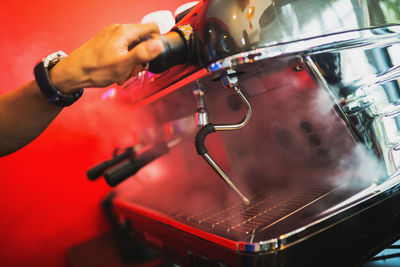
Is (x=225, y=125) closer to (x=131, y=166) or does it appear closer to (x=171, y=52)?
(x=171, y=52)

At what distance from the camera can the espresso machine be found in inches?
20.5

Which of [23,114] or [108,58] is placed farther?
[23,114]

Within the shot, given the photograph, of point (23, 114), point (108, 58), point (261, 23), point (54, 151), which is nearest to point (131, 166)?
point (23, 114)

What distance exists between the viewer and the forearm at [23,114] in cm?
66

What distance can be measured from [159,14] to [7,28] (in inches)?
35.5

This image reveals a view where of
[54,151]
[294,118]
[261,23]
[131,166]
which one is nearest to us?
[261,23]

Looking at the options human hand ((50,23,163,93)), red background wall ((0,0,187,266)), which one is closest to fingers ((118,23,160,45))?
human hand ((50,23,163,93))

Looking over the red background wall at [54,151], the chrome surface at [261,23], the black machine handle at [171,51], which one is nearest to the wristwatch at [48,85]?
the black machine handle at [171,51]

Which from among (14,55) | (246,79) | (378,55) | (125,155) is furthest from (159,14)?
(14,55)

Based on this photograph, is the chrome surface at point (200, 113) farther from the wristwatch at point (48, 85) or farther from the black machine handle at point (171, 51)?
the wristwatch at point (48, 85)

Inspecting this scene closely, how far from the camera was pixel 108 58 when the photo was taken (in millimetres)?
522

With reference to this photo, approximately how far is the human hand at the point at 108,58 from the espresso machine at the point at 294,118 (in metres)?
0.05

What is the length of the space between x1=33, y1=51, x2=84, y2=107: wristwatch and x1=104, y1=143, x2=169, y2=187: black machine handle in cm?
32

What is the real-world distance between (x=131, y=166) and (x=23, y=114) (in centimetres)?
35
